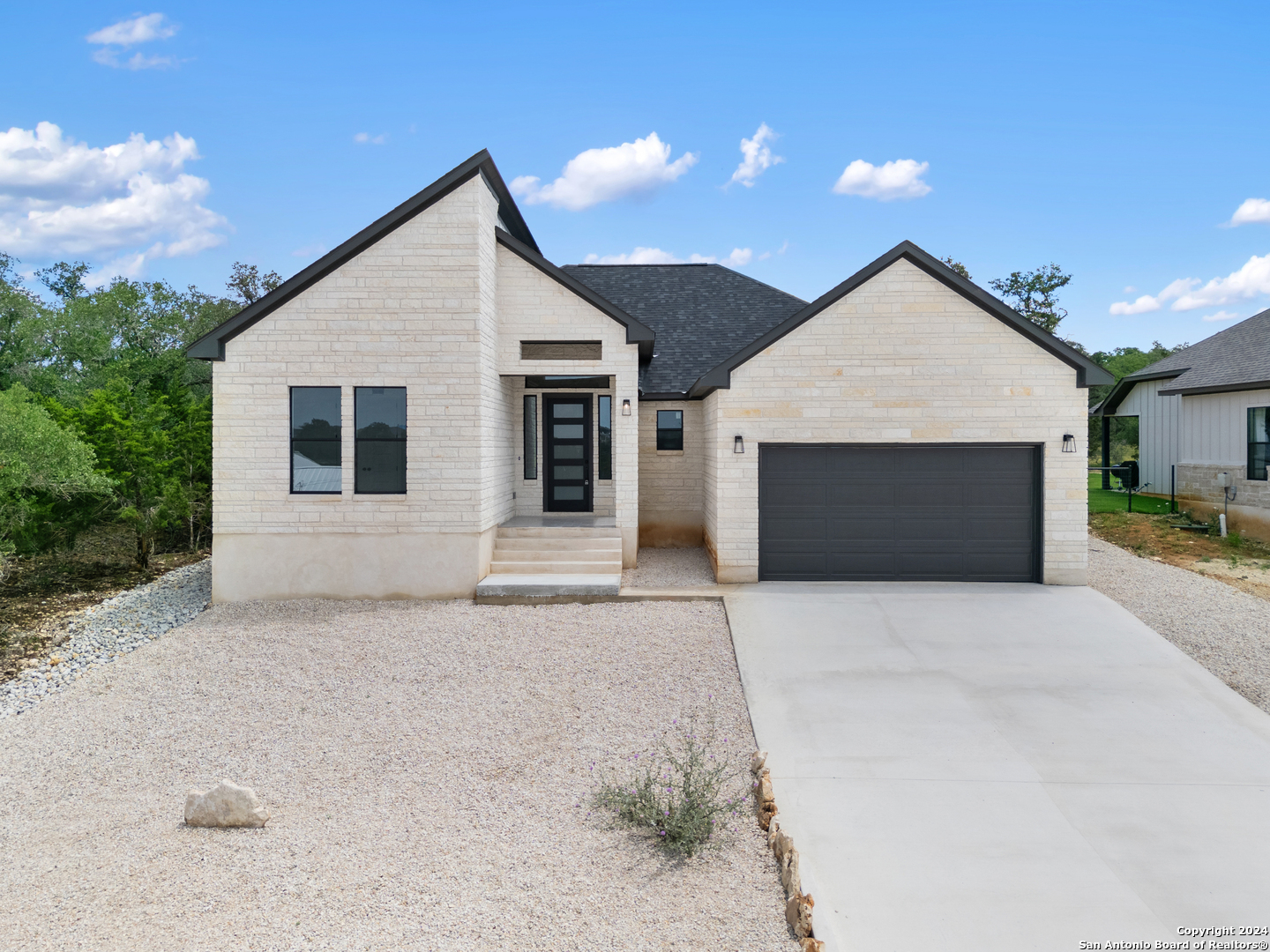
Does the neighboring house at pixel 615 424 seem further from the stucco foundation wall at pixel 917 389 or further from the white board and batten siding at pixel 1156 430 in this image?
the white board and batten siding at pixel 1156 430

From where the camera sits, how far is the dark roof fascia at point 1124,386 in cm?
2188

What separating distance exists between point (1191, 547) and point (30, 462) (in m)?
22.3

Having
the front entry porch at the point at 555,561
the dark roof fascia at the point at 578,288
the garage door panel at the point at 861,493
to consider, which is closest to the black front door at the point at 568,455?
the front entry porch at the point at 555,561

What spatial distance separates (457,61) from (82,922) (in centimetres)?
1596

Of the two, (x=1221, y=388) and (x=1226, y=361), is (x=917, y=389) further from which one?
(x=1226, y=361)

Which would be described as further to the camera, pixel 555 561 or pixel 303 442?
pixel 555 561

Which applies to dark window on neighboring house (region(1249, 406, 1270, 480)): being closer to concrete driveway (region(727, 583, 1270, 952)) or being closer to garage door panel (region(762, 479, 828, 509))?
concrete driveway (region(727, 583, 1270, 952))

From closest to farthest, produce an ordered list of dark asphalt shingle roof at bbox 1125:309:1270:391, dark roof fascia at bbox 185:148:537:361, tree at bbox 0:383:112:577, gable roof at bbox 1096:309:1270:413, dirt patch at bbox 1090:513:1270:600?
tree at bbox 0:383:112:577
dark roof fascia at bbox 185:148:537:361
dirt patch at bbox 1090:513:1270:600
gable roof at bbox 1096:309:1270:413
dark asphalt shingle roof at bbox 1125:309:1270:391

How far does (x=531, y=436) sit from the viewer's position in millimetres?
14734

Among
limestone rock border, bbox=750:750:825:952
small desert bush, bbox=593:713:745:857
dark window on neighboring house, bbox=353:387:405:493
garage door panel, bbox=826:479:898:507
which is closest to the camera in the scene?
limestone rock border, bbox=750:750:825:952

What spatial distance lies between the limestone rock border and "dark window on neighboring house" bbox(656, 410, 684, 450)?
10.2 meters

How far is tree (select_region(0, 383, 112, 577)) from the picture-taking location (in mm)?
9484

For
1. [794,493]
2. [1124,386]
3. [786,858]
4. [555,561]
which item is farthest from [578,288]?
[1124,386]

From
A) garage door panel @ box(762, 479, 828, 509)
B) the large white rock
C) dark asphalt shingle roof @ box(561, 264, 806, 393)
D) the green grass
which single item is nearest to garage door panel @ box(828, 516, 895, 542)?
garage door panel @ box(762, 479, 828, 509)
